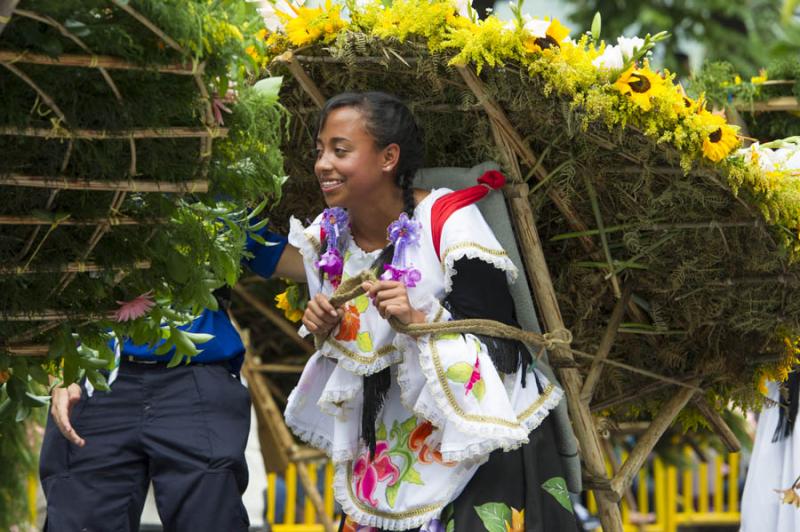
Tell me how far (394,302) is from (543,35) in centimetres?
78

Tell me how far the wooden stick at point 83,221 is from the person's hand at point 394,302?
34.1 inches

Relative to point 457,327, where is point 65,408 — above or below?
below

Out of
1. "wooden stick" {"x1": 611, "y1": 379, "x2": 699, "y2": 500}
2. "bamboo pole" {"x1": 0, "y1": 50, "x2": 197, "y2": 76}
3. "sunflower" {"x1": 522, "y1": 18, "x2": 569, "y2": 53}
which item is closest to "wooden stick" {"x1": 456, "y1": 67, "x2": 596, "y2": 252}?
"sunflower" {"x1": 522, "y1": 18, "x2": 569, "y2": 53}

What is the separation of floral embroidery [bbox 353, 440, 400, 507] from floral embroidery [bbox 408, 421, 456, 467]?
0.08 m

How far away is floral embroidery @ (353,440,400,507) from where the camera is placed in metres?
3.49

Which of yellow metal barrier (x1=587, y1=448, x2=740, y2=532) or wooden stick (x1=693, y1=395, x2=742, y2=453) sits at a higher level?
wooden stick (x1=693, y1=395, x2=742, y2=453)

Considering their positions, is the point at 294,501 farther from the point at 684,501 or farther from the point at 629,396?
the point at 629,396

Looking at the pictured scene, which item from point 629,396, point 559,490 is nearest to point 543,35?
point 559,490

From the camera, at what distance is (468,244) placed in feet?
11.1

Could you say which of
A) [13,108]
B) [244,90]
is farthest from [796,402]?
[13,108]

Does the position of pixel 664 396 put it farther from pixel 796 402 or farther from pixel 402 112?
pixel 402 112

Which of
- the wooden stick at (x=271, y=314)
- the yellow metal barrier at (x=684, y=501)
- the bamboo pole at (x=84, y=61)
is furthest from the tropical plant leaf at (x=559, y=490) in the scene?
the yellow metal barrier at (x=684, y=501)

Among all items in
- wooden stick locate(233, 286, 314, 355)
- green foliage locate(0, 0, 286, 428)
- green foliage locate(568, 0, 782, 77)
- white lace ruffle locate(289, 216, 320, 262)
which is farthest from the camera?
green foliage locate(568, 0, 782, 77)

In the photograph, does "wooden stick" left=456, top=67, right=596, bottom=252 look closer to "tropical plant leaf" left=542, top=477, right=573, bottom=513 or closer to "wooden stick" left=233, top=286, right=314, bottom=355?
"tropical plant leaf" left=542, top=477, right=573, bottom=513
